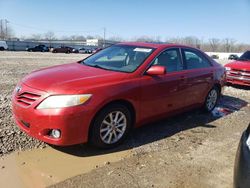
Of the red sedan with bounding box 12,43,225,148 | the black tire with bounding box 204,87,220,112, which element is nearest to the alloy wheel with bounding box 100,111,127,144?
the red sedan with bounding box 12,43,225,148

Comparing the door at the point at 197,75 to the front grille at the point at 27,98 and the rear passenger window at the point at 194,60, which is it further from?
the front grille at the point at 27,98

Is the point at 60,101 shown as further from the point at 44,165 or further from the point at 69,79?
the point at 44,165

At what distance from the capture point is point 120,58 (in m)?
5.59

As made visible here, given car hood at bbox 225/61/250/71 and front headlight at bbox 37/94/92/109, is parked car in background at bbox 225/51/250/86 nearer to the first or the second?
car hood at bbox 225/61/250/71

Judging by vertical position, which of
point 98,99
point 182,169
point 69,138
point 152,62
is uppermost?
point 152,62

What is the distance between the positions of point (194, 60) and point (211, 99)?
3.95ft

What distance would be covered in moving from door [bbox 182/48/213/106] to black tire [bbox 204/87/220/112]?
0.23 meters

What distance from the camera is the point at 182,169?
4242 mm

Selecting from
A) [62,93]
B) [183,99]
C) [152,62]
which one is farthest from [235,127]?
[62,93]

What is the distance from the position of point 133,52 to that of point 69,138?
2195 mm

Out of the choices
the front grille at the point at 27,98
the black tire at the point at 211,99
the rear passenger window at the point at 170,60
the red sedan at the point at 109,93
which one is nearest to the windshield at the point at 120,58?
the red sedan at the point at 109,93

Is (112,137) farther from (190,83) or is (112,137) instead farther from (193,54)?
(193,54)

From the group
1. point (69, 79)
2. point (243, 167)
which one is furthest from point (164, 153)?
point (243, 167)

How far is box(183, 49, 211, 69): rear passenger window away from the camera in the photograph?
625cm
